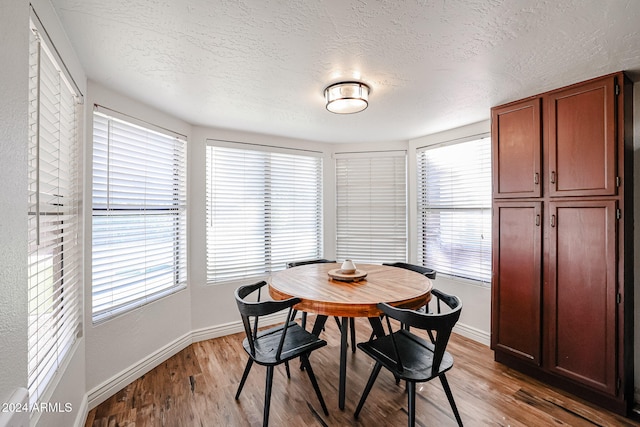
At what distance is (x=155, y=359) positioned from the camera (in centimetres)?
253

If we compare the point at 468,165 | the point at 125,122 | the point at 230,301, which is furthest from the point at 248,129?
the point at 468,165

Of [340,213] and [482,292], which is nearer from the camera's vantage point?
[482,292]

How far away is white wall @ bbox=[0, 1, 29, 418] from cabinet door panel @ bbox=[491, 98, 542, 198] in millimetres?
3144

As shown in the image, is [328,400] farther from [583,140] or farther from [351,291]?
[583,140]

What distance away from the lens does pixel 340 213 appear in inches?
160

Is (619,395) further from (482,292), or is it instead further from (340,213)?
(340,213)

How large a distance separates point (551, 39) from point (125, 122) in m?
3.00

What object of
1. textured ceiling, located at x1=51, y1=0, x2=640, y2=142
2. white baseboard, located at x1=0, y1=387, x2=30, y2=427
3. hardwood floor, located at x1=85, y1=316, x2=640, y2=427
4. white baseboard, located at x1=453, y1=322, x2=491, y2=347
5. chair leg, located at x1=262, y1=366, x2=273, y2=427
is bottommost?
hardwood floor, located at x1=85, y1=316, x2=640, y2=427

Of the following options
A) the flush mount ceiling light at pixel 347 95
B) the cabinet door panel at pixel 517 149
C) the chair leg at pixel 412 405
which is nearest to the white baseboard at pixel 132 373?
the chair leg at pixel 412 405

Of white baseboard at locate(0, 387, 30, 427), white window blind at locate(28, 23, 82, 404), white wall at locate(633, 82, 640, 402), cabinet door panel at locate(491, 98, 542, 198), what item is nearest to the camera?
white baseboard at locate(0, 387, 30, 427)

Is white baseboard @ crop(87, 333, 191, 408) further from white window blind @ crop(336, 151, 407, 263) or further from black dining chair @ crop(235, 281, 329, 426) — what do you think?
white window blind @ crop(336, 151, 407, 263)

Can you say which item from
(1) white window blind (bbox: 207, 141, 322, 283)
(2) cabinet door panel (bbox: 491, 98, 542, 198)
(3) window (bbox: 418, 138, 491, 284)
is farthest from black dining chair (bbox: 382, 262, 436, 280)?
(1) white window blind (bbox: 207, 141, 322, 283)

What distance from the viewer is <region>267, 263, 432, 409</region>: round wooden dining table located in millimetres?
1778

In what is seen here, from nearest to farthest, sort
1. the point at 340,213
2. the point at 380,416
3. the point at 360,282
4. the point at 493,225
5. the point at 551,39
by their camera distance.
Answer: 1. the point at 551,39
2. the point at 380,416
3. the point at 360,282
4. the point at 493,225
5. the point at 340,213
